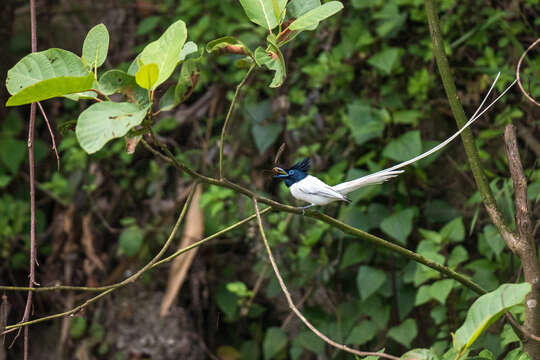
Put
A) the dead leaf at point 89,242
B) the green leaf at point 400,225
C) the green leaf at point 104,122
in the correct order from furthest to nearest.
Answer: the dead leaf at point 89,242 → the green leaf at point 400,225 → the green leaf at point 104,122

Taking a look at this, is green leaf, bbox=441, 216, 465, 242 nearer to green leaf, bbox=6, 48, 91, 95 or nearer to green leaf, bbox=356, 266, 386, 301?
green leaf, bbox=356, 266, 386, 301

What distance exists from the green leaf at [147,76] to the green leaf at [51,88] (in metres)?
0.06

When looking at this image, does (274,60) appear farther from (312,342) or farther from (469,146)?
(312,342)

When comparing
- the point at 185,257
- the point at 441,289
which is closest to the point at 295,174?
the point at 441,289

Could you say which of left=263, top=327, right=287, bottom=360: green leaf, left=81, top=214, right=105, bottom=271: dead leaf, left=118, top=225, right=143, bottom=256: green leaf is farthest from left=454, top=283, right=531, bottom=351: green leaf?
left=81, top=214, right=105, bottom=271: dead leaf

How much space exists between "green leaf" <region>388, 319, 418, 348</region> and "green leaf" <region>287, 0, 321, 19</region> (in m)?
1.51

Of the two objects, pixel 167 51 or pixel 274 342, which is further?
pixel 274 342

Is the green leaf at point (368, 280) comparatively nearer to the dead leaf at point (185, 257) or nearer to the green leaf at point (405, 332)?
the green leaf at point (405, 332)

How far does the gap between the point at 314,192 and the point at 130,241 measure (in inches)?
71.9

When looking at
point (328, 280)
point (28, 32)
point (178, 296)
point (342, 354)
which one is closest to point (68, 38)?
point (28, 32)

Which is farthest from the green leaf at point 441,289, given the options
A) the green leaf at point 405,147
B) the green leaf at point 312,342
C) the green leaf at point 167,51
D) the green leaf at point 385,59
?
the green leaf at point 167,51

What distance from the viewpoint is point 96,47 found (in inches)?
39.3

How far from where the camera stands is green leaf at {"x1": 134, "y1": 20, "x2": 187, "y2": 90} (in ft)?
2.95

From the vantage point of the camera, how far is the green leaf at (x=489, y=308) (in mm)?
866
